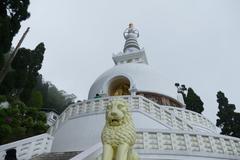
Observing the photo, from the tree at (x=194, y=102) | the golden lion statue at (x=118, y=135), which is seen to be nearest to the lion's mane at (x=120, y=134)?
the golden lion statue at (x=118, y=135)

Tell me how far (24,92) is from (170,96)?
8.66 metres

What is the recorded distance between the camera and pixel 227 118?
2009cm

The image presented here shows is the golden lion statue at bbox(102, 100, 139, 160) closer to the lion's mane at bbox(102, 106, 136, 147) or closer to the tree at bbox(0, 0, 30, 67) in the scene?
the lion's mane at bbox(102, 106, 136, 147)

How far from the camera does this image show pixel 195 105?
23016 millimetres

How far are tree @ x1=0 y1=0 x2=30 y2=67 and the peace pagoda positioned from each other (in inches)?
142

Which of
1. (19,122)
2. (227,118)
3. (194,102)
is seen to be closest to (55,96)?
(194,102)

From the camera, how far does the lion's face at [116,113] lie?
5652 millimetres

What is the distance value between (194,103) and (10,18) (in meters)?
16.1

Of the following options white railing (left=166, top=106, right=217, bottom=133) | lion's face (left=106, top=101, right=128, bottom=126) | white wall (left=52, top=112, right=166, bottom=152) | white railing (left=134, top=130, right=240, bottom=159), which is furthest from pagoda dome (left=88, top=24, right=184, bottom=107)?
lion's face (left=106, top=101, right=128, bottom=126)

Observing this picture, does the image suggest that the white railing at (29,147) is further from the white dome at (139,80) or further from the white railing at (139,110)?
the white dome at (139,80)

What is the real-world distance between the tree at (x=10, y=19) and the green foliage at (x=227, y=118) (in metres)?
14.6

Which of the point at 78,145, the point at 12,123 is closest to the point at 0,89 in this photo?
the point at 12,123

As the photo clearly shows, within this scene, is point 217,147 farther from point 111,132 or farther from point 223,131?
point 223,131

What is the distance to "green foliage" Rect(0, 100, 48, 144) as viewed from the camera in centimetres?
1066
